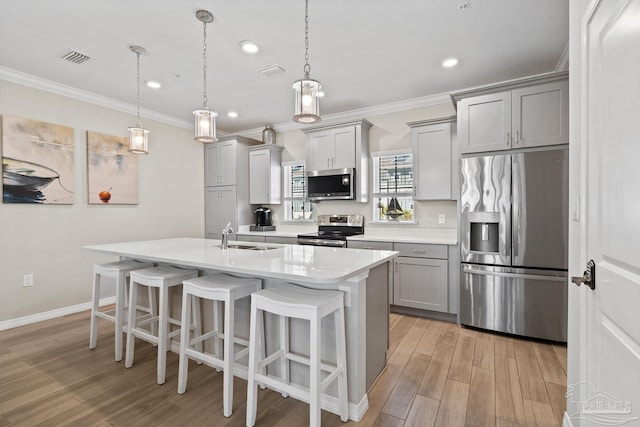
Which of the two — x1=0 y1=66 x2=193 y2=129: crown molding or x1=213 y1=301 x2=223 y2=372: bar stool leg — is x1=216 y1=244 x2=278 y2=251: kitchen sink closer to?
x1=213 y1=301 x2=223 y2=372: bar stool leg

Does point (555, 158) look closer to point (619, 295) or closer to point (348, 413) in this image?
point (619, 295)

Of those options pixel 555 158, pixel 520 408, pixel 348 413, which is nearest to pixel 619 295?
pixel 520 408

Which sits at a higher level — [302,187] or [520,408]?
[302,187]

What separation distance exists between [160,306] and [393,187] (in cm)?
316

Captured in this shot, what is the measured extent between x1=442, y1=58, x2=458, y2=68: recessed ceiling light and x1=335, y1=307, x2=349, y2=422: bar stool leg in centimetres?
263

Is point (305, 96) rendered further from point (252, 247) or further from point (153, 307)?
point (153, 307)

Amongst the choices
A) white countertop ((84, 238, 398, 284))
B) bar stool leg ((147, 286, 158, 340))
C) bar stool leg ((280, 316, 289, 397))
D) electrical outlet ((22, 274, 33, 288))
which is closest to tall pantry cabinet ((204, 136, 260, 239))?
bar stool leg ((147, 286, 158, 340))

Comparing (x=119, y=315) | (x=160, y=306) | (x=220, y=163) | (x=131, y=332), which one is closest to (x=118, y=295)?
(x=119, y=315)

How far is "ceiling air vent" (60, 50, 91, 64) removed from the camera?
9.21 feet

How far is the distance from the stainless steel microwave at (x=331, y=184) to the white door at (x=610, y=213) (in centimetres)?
288

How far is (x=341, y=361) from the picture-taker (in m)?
1.67

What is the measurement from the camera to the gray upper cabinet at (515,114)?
2707 millimetres

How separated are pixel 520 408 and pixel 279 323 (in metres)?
1.58

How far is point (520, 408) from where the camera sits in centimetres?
184
